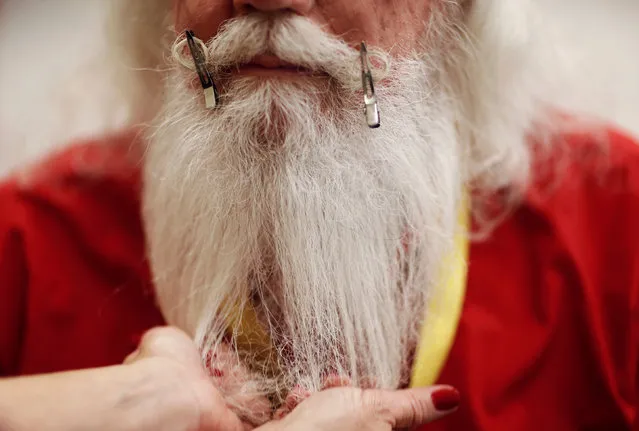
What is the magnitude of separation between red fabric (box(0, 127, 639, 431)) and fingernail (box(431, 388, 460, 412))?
11cm

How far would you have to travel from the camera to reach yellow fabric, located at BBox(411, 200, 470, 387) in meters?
0.71

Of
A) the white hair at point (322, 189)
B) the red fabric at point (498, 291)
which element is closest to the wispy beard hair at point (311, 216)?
the white hair at point (322, 189)

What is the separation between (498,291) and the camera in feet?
2.59

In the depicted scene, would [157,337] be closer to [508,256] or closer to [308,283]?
[308,283]

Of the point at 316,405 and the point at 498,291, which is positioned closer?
the point at 316,405

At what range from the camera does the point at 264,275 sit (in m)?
0.66

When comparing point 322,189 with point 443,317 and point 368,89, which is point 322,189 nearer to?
point 368,89

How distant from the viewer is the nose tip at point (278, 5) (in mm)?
540

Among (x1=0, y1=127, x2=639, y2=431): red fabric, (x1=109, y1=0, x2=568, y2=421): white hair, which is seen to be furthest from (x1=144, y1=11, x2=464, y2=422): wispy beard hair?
(x1=0, y1=127, x2=639, y2=431): red fabric

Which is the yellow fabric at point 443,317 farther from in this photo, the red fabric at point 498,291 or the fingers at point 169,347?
the fingers at point 169,347

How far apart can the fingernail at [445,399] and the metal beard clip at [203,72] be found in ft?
1.21

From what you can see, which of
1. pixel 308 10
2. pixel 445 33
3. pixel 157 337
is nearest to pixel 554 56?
pixel 445 33

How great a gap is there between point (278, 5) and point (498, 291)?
0.46 metres

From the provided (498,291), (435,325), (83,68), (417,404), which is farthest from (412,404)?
(83,68)
